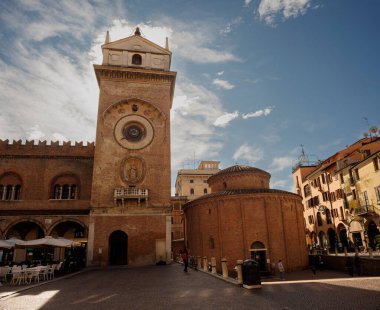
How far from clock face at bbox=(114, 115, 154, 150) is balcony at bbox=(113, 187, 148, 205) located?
4446 millimetres

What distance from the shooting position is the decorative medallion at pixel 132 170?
96.1ft

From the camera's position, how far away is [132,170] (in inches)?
1168

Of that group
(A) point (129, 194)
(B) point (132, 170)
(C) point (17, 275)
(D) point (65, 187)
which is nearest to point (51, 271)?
(C) point (17, 275)

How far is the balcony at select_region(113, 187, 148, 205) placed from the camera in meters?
27.9

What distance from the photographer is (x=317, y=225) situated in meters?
49.2

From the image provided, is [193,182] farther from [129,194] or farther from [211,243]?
[129,194]

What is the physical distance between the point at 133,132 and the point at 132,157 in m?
2.77

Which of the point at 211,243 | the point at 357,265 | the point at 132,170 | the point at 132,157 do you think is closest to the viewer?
the point at 357,265

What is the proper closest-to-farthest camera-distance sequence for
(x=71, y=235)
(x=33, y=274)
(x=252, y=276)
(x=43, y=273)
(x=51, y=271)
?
(x=252, y=276) < (x=33, y=274) < (x=43, y=273) < (x=51, y=271) < (x=71, y=235)

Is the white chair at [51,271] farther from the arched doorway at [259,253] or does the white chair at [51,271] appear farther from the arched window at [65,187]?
the arched doorway at [259,253]

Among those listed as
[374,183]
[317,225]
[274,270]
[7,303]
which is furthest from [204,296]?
[317,225]

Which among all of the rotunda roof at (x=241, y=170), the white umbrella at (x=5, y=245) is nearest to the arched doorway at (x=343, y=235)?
the rotunda roof at (x=241, y=170)

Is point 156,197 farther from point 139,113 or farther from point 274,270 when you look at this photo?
point 274,270

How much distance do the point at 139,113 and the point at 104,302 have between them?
23159 mm
